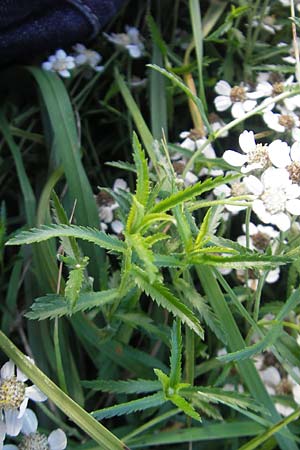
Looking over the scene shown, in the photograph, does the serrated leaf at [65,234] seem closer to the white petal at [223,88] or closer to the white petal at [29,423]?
the white petal at [29,423]

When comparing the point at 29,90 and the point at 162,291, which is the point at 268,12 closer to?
the point at 29,90

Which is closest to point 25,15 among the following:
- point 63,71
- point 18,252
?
point 63,71

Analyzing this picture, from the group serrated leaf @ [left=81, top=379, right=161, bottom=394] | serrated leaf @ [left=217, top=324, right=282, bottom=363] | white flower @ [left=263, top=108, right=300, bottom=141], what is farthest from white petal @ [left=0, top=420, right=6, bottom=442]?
white flower @ [left=263, top=108, right=300, bottom=141]

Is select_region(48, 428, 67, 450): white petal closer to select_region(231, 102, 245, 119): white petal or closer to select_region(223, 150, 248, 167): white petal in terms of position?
select_region(223, 150, 248, 167): white petal

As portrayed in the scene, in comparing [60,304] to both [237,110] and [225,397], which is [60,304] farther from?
[237,110]

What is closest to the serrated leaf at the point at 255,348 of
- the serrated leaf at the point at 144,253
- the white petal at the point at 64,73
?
the serrated leaf at the point at 144,253

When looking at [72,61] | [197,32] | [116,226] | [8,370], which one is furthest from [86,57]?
[8,370]
